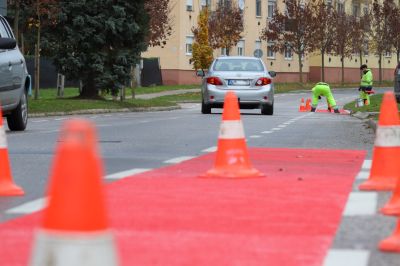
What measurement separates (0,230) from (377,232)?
6.90 feet

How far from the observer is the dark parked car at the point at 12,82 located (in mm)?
18781

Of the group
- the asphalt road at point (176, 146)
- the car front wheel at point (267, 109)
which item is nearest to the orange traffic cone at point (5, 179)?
the asphalt road at point (176, 146)

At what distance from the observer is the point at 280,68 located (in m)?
98.4

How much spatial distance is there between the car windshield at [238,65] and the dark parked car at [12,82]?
11.8 meters

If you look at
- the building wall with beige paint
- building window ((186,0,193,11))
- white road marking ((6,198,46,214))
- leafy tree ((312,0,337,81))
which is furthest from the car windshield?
leafy tree ((312,0,337,81))

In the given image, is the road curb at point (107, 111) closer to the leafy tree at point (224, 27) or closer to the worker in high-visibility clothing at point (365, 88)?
the worker in high-visibility clothing at point (365, 88)

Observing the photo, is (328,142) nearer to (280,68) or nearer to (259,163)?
(259,163)

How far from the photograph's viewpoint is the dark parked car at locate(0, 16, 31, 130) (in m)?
18.8

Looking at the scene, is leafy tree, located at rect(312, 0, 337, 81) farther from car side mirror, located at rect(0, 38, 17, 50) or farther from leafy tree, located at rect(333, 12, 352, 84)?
car side mirror, located at rect(0, 38, 17, 50)

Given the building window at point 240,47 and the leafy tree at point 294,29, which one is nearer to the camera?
the leafy tree at point 294,29

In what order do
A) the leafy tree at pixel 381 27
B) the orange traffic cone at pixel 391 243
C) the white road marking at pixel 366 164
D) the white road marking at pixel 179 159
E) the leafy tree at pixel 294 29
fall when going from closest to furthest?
the orange traffic cone at pixel 391 243 → the white road marking at pixel 366 164 → the white road marking at pixel 179 159 → the leafy tree at pixel 294 29 → the leafy tree at pixel 381 27

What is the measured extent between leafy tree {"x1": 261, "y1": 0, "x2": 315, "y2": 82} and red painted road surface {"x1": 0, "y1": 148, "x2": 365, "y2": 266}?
7816 cm

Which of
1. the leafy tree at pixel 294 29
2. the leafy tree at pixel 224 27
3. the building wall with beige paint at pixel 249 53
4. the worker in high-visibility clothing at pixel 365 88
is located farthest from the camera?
the leafy tree at pixel 294 29

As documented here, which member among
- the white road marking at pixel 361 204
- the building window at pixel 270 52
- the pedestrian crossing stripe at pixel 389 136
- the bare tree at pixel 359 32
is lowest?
the white road marking at pixel 361 204
